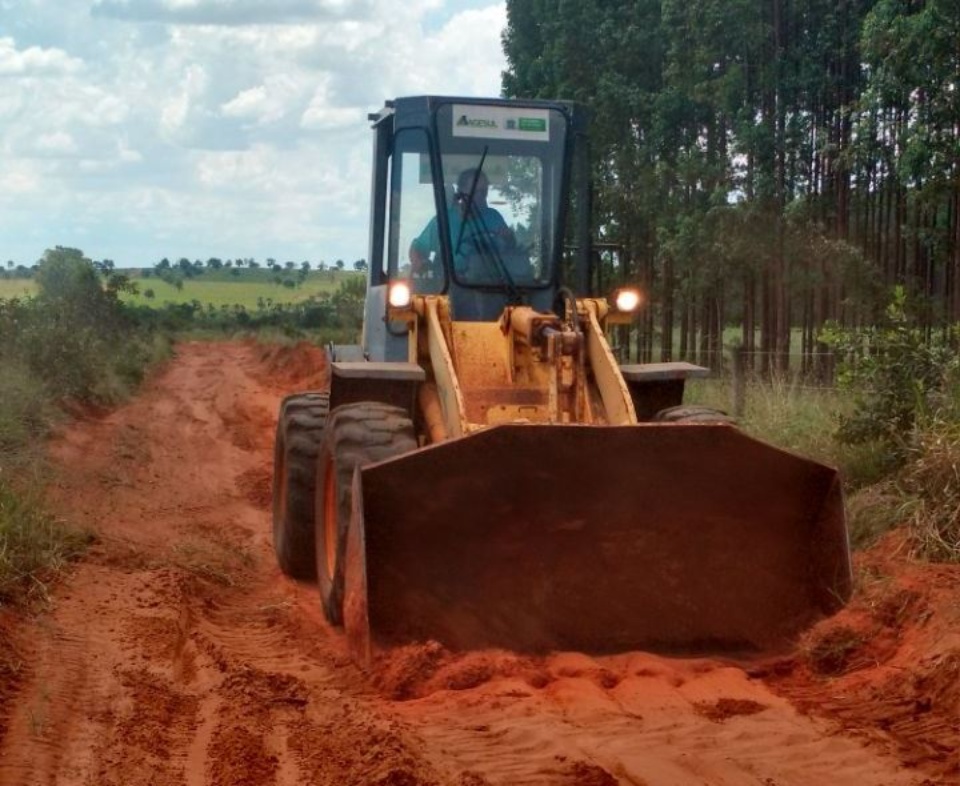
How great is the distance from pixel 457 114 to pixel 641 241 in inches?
770

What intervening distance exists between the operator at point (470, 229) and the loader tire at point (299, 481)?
1.37 meters

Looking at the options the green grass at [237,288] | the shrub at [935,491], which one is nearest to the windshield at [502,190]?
the shrub at [935,491]

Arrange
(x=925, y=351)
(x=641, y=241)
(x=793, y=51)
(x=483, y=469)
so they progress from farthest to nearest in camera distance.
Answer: (x=641, y=241)
(x=793, y=51)
(x=925, y=351)
(x=483, y=469)

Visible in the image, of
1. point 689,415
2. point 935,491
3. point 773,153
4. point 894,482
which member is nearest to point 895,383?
point 894,482

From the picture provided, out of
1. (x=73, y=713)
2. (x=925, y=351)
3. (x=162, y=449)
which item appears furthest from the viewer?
(x=162, y=449)

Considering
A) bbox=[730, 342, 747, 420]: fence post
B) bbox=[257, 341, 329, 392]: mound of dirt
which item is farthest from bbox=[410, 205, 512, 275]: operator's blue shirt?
bbox=[257, 341, 329, 392]: mound of dirt

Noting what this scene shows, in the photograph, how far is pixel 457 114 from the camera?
8805 mm

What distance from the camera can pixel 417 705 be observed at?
5.99 metres

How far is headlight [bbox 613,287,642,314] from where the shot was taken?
8.70m

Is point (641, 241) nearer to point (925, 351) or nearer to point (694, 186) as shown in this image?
point (694, 186)

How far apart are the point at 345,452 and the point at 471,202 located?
2.20m

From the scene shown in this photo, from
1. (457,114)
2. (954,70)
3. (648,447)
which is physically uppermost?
(954,70)

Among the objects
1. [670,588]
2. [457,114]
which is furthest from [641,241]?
[670,588]

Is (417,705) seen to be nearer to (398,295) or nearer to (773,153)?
(398,295)
